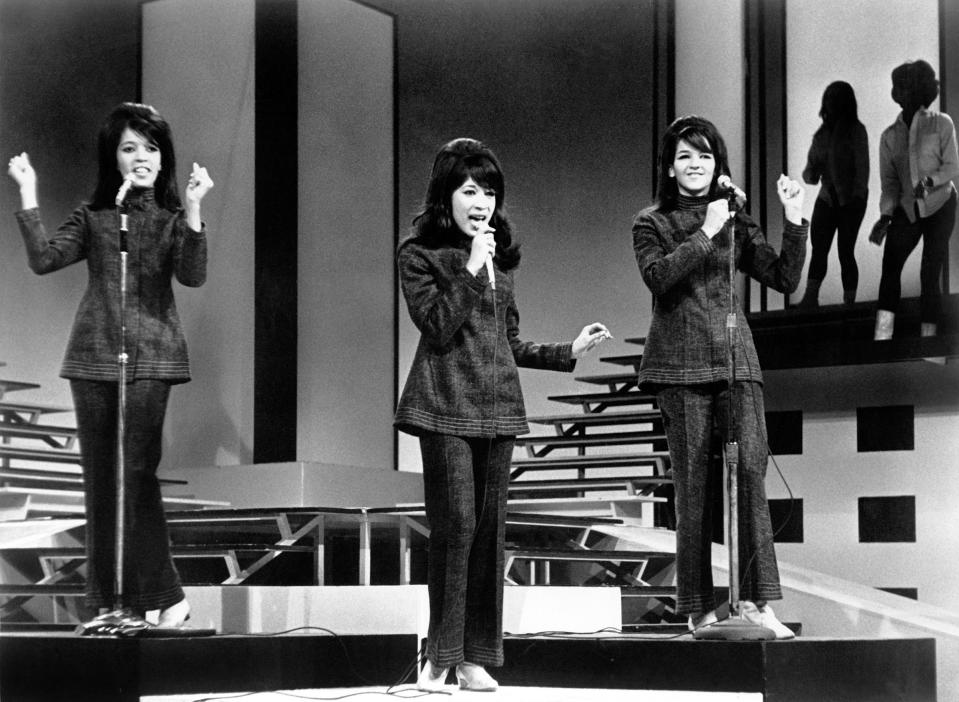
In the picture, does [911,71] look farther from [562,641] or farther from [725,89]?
[562,641]

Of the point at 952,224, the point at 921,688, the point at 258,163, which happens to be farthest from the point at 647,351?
the point at 258,163

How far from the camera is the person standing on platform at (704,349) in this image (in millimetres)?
2951

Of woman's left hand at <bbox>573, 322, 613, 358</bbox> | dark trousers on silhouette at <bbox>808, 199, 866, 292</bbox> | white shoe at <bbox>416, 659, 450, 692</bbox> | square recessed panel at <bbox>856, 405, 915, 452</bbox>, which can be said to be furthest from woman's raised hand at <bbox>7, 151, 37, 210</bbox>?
square recessed panel at <bbox>856, 405, 915, 452</bbox>

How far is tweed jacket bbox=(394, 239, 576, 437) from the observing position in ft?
8.59

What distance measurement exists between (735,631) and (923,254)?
3182mm

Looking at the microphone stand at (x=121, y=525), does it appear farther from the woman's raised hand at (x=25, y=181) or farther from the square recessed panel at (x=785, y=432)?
the square recessed panel at (x=785, y=432)

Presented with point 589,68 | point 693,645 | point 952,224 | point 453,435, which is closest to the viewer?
point 453,435

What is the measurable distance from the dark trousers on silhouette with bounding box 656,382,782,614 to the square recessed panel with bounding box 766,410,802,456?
10.3 ft

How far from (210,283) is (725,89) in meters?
2.67

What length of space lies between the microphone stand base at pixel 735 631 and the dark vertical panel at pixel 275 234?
3536mm

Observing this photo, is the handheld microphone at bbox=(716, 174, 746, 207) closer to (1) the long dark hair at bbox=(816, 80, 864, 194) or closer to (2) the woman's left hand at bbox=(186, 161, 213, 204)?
(2) the woman's left hand at bbox=(186, 161, 213, 204)

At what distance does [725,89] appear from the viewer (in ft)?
20.5

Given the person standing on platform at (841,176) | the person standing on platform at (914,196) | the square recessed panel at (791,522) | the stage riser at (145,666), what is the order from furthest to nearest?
the square recessed panel at (791,522) → the person standing on platform at (841,176) → the person standing on platform at (914,196) → the stage riser at (145,666)

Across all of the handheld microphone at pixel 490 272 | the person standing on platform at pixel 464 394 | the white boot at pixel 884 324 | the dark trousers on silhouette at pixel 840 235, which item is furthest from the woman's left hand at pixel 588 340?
the dark trousers on silhouette at pixel 840 235
